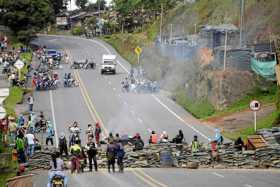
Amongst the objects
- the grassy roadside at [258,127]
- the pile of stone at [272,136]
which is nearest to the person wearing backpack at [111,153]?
the pile of stone at [272,136]

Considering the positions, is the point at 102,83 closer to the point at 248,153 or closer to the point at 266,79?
the point at 266,79

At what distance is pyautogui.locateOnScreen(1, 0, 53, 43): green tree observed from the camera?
119m

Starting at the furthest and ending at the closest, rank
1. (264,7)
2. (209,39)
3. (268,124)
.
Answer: (264,7) → (209,39) → (268,124)

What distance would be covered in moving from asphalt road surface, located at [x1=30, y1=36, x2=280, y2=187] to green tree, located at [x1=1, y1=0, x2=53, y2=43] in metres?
30.1

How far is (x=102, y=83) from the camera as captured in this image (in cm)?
7944

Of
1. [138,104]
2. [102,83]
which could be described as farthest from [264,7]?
[138,104]

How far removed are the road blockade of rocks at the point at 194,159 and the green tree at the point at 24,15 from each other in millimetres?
81700

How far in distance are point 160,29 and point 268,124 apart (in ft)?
202

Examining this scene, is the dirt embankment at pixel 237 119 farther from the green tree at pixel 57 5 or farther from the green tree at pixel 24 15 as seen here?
the green tree at pixel 57 5

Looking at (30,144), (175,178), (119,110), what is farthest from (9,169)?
(119,110)

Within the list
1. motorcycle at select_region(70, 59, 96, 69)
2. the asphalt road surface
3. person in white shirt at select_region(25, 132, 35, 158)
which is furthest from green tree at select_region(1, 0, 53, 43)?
person in white shirt at select_region(25, 132, 35, 158)

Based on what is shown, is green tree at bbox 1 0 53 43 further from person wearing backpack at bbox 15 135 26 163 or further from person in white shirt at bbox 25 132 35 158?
person wearing backpack at bbox 15 135 26 163

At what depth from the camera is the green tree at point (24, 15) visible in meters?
119

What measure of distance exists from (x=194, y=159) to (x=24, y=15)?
84.0 m
